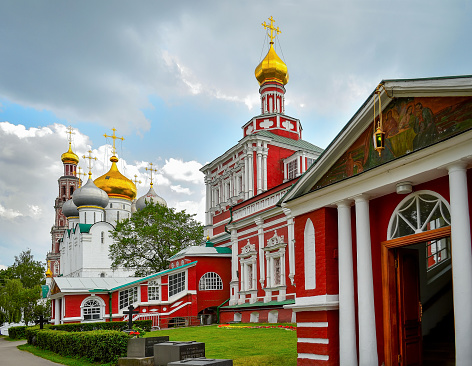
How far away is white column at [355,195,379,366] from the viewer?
385 inches

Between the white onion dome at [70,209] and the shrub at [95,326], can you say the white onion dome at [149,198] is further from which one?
the shrub at [95,326]

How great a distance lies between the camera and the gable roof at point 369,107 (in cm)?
855

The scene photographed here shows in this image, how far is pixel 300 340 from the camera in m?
11.3

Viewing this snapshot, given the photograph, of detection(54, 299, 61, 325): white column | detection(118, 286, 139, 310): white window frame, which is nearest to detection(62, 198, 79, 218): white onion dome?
detection(54, 299, 61, 325): white column

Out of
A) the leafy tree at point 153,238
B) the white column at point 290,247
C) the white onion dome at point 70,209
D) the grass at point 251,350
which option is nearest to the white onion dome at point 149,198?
the white onion dome at point 70,209

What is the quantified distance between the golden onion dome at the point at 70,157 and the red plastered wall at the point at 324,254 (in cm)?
6978

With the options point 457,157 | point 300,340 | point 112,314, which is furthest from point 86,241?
point 457,157

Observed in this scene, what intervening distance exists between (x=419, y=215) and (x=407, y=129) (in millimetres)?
1633

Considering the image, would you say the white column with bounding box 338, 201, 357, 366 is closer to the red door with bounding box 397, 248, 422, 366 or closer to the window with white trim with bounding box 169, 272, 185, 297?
the red door with bounding box 397, 248, 422, 366

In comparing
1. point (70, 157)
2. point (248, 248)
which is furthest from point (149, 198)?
point (248, 248)

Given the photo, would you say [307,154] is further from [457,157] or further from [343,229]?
[457,157]

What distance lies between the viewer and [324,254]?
1093cm

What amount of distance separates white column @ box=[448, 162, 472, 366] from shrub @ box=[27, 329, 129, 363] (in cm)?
939

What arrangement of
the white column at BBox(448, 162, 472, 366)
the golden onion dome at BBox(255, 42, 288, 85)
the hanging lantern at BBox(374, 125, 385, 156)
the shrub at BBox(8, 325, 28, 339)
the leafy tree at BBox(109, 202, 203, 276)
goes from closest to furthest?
the white column at BBox(448, 162, 472, 366) → the hanging lantern at BBox(374, 125, 385, 156) → the shrub at BBox(8, 325, 28, 339) → the golden onion dome at BBox(255, 42, 288, 85) → the leafy tree at BBox(109, 202, 203, 276)
